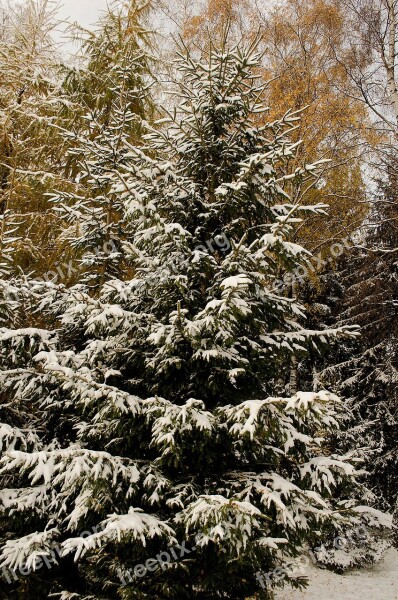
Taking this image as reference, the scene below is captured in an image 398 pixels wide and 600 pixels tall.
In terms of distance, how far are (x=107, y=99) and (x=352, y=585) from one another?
11.3 metres

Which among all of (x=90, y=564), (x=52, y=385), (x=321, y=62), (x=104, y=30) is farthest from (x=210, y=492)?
(x=321, y=62)

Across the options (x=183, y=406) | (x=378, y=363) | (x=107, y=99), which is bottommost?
(x=183, y=406)

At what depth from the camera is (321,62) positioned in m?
15.2

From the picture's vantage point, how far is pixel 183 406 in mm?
4176

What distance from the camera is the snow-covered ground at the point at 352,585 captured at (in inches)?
385

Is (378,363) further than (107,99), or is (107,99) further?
(378,363)

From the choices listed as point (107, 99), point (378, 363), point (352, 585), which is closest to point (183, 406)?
point (107, 99)

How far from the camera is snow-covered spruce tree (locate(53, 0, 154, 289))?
710 cm

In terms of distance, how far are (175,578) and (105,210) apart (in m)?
4.79

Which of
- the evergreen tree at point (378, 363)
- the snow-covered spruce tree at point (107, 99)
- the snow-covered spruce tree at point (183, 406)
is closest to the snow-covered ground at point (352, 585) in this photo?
the evergreen tree at point (378, 363)

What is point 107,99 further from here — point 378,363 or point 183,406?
point 378,363

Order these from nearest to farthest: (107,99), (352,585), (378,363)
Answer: (107,99)
(352,585)
(378,363)

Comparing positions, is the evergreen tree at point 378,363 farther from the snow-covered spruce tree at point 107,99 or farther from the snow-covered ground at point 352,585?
the snow-covered spruce tree at point 107,99

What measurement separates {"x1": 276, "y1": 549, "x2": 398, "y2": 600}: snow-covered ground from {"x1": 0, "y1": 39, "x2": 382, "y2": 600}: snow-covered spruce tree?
5860 millimetres
